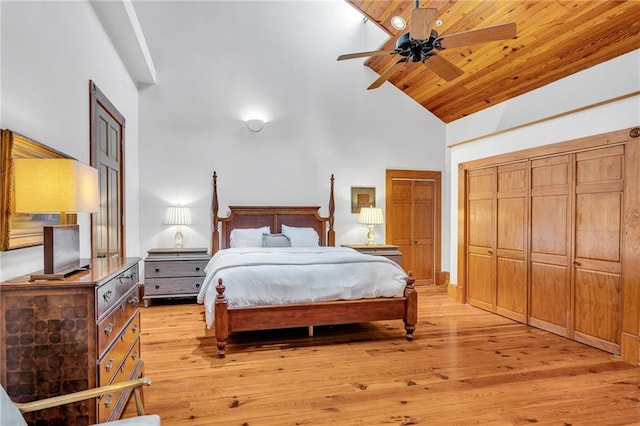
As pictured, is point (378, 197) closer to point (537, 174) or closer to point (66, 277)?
point (537, 174)

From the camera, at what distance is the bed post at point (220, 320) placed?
324cm

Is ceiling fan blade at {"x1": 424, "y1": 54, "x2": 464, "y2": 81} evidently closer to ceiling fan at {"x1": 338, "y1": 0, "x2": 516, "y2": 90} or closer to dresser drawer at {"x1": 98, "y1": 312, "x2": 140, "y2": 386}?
ceiling fan at {"x1": 338, "y1": 0, "x2": 516, "y2": 90}

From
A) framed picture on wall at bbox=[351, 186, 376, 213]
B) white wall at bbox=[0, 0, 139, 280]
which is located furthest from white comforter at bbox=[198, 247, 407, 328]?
framed picture on wall at bbox=[351, 186, 376, 213]

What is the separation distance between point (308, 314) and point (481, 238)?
2.75 meters

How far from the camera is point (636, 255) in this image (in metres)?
3.13

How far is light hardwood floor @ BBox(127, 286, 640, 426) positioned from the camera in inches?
91.7

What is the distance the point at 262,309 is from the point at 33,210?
208cm

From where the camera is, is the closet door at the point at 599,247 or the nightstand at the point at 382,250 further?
the nightstand at the point at 382,250

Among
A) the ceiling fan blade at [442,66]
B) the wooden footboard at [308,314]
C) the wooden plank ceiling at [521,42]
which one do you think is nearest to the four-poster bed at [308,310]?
the wooden footboard at [308,314]

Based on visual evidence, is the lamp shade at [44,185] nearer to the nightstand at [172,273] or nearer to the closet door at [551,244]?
the nightstand at [172,273]

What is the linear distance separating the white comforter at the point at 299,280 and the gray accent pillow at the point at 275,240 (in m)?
1.21

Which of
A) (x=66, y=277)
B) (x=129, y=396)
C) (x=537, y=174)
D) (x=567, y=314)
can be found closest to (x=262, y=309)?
(x=129, y=396)

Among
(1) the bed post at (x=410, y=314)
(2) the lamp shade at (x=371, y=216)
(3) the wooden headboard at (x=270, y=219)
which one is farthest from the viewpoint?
(2) the lamp shade at (x=371, y=216)

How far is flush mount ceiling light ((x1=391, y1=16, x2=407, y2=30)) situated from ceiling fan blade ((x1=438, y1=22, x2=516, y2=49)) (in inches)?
91.6
